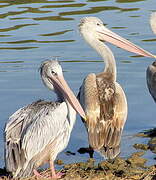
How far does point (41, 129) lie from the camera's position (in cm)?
708

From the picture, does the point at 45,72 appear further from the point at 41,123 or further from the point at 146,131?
the point at 146,131

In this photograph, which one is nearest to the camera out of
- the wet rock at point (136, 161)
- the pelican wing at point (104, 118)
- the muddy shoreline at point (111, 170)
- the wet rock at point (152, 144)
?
the muddy shoreline at point (111, 170)

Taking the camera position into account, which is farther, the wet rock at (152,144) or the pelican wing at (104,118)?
the wet rock at (152,144)

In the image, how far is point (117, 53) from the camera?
40.6 ft

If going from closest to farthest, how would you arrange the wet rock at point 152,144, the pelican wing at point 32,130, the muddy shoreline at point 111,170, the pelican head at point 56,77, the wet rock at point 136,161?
1. the pelican wing at point 32,130
2. the muddy shoreline at point 111,170
3. the pelican head at point 56,77
4. the wet rock at point 136,161
5. the wet rock at point 152,144

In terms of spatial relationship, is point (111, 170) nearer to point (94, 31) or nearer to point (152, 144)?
point (152, 144)

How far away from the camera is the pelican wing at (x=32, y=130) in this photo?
22.6 ft

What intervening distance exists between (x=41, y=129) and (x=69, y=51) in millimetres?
5711

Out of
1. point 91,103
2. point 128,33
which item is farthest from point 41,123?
point 128,33

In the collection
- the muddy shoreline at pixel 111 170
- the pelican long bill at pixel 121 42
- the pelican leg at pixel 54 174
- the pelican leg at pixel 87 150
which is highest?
the pelican long bill at pixel 121 42

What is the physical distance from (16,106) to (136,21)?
542 centimetres

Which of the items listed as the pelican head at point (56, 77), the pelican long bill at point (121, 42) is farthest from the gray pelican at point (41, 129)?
the pelican long bill at point (121, 42)

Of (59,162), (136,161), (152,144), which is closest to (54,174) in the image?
(59,162)

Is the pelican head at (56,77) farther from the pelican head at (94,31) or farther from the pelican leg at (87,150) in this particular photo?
the pelican head at (94,31)
